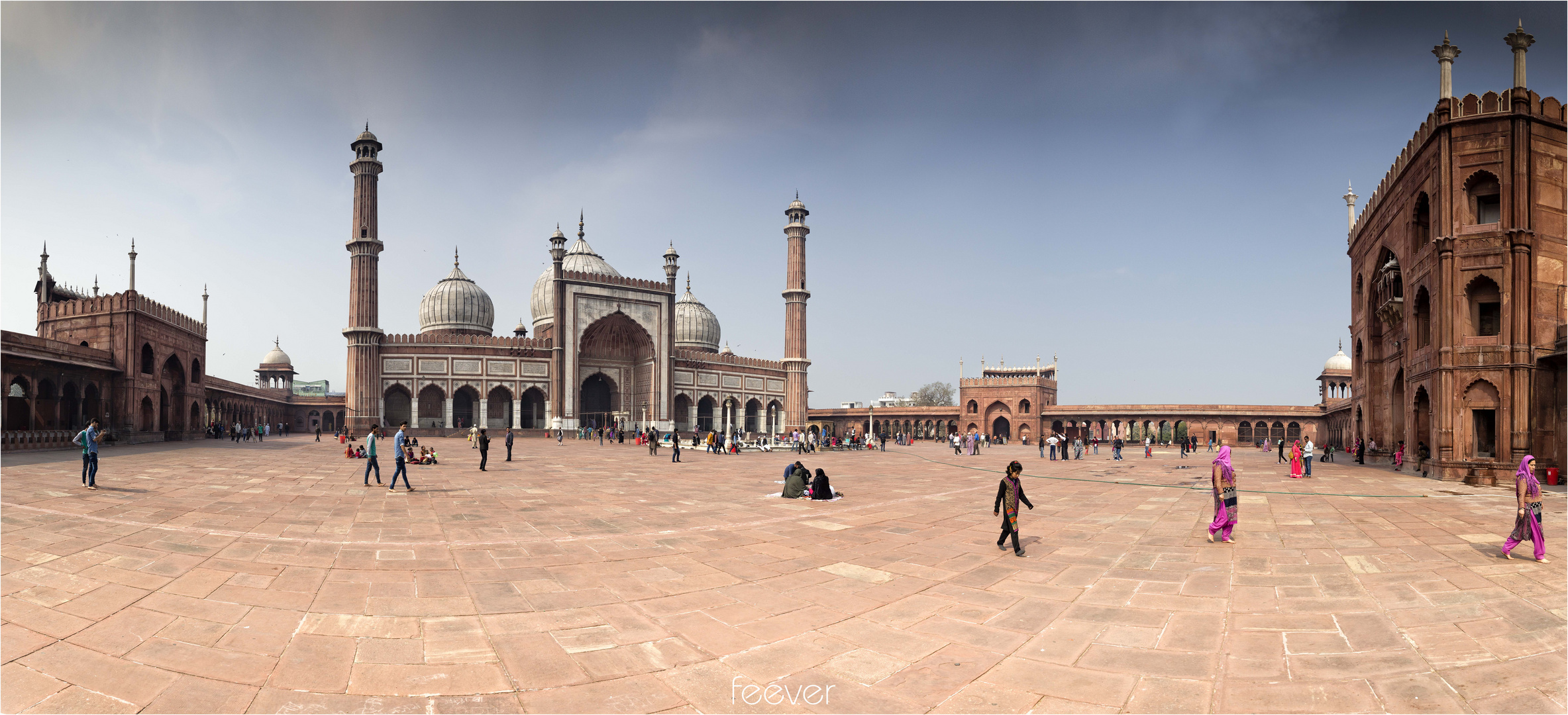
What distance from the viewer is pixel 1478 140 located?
18531mm

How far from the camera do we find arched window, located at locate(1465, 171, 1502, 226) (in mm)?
18688

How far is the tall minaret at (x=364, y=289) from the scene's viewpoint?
41.8m

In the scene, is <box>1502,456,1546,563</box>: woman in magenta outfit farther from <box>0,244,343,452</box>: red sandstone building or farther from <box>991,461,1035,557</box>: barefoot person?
<box>0,244,343,452</box>: red sandstone building

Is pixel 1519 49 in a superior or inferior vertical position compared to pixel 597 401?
superior

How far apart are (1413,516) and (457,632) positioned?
13.6m

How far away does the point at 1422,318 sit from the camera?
2186cm

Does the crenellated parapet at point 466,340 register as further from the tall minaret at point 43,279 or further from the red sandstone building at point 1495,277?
the red sandstone building at point 1495,277

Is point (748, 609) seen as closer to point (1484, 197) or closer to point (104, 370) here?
point (1484, 197)

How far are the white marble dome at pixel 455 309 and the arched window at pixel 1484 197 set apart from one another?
5139 centimetres

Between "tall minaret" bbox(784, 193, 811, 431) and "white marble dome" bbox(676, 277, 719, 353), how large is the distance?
7.83 m

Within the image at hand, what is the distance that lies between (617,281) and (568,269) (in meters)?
8.27

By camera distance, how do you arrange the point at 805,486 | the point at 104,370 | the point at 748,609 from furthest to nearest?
the point at 104,370, the point at 805,486, the point at 748,609

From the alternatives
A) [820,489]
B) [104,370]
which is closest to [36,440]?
[104,370]

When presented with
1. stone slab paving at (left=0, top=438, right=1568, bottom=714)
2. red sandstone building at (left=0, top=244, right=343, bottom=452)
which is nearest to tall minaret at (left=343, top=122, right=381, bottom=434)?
red sandstone building at (left=0, top=244, right=343, bottom=452)
